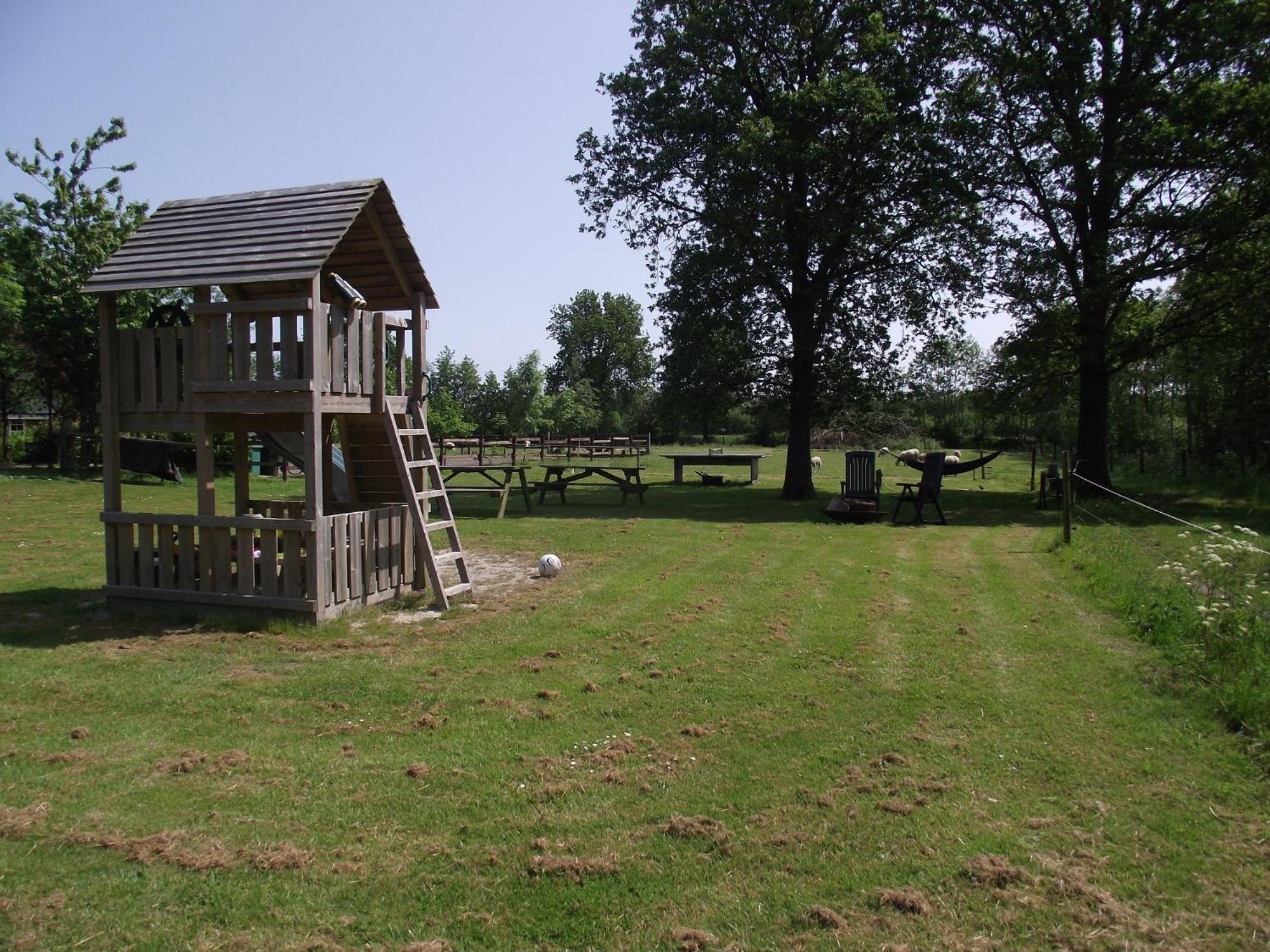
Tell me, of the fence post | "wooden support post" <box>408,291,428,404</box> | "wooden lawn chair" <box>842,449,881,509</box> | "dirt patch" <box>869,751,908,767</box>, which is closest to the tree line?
"wooden lawn chair" <box>842,449,881,509</box>

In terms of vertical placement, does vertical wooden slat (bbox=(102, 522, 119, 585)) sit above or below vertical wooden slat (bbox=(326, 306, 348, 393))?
below

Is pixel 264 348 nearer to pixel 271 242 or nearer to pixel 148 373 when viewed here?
pixel 271 242

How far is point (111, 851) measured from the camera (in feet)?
11.2

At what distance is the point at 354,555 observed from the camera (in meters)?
7.95

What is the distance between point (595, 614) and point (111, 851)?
4822 millimetres

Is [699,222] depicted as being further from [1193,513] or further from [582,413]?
[582,413]

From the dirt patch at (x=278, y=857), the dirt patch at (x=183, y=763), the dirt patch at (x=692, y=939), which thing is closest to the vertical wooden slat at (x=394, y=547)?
the dirt patch at (x=183, y=763)

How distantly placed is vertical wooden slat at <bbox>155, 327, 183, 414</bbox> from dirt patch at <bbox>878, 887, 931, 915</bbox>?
Result: 7.46 m

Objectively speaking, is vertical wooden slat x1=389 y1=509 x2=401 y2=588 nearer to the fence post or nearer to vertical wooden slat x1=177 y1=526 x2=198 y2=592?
vertical wooden slat x1=177 y1=526 x2=198 y2=592

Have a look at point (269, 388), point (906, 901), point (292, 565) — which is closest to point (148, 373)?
point (269, 388)

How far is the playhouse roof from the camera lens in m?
7.63

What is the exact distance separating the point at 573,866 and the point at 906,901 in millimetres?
1256

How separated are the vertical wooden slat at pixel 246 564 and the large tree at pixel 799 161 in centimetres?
1411

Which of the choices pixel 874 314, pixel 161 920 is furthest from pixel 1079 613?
pixel 874 314
